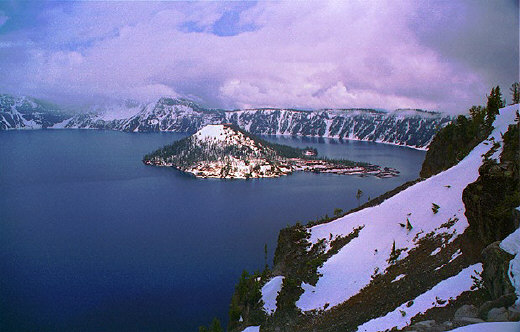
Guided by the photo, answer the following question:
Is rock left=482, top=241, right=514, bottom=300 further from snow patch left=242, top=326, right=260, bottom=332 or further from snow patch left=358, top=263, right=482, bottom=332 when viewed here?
snow patch left=242, top=326, right=260, bottom=332

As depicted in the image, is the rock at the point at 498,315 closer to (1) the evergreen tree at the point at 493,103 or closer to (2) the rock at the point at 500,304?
(2) the rock at the point at 500,304

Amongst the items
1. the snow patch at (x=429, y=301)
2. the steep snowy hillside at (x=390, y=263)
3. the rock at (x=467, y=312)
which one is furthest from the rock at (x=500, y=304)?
the snow patch at (x=429, y=301)

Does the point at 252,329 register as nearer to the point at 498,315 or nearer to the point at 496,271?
the point at 496,271

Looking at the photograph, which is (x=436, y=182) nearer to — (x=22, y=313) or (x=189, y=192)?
(x=22, y=313)

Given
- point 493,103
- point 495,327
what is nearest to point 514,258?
point 495,327

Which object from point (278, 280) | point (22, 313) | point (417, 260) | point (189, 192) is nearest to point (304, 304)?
point (278, 280)

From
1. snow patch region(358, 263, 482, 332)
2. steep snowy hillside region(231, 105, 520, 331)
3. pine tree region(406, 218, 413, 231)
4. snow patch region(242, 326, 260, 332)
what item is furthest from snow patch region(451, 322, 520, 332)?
pine tree region(406, 218, 413, 231)
